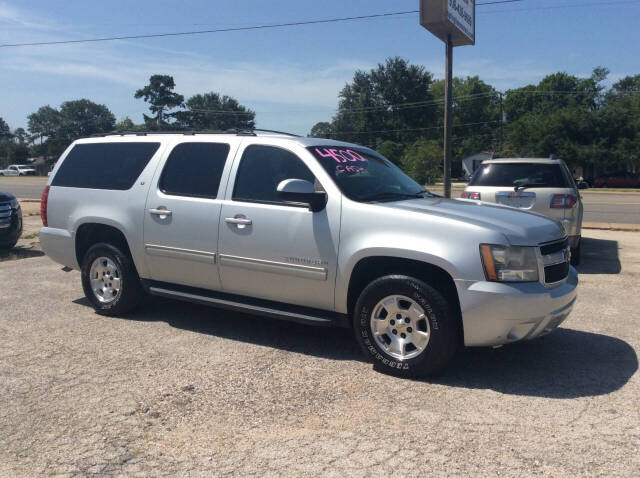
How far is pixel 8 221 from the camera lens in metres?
10.7

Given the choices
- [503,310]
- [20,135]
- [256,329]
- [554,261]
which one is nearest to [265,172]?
[256,329]

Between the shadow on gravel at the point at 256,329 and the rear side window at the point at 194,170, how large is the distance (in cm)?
134

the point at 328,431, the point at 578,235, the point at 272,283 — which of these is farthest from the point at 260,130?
the point at 578,235

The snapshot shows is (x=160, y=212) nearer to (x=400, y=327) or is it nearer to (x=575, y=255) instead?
(x=400, y=327)

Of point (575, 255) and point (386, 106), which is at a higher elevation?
point (386, 106)

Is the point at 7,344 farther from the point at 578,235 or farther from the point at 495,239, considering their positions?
the point at 578,235

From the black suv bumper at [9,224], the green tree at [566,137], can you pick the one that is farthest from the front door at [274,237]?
the green tree at [566,137]

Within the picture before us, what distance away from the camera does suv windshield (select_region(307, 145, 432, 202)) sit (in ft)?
16.9

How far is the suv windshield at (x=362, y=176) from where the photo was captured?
5.16 metres

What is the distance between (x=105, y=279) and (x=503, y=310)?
13.6 ft

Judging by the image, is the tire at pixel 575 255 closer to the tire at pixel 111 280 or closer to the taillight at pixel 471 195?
the taillight at pixel 471 195

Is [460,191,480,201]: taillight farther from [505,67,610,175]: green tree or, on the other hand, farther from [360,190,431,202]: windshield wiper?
[505,67,610,175]: green tree

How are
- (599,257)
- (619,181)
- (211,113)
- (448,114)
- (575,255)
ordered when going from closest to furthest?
(575,255) → (599,257) → (448,114) → (619,181) → (211,113)

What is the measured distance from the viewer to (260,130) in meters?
5.96
